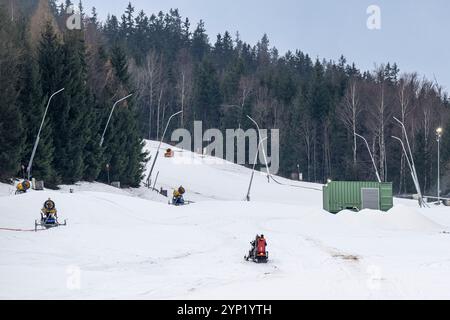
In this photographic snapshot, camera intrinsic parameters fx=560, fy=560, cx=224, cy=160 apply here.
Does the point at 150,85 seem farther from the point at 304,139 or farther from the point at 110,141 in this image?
the point at 110,141

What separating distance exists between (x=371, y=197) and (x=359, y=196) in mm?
911

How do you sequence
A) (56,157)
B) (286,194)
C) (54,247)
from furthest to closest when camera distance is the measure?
1. (286,194)
2. (56,157)
3. (54,247)

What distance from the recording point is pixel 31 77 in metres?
43.3

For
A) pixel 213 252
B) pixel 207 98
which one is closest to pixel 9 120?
pixel 213 252

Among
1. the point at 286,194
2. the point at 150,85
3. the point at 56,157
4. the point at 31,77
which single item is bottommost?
the point at 286,194

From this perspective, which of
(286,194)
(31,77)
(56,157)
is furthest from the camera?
(286,194)

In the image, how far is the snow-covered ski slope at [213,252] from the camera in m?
12.9

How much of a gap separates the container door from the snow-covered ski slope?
12.4 ft

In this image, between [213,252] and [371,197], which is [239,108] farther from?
[213,252]

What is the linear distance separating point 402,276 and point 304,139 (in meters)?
85.4

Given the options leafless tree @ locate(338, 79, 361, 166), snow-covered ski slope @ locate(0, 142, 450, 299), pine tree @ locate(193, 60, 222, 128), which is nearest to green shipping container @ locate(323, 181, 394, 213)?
snow-covered ski slope @ locate(0, 142, 450, 299)

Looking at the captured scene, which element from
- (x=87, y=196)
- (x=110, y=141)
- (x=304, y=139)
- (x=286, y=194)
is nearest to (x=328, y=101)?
(x=304, y=139)

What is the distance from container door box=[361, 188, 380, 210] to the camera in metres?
42.2

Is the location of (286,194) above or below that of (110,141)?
below
